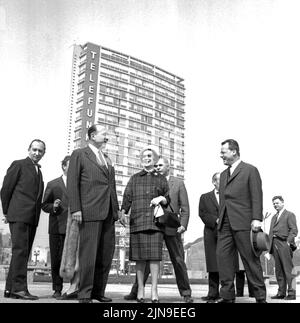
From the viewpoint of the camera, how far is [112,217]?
367 centimetres

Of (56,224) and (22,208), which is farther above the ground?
(22,208)

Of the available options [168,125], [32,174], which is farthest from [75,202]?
[168,125]

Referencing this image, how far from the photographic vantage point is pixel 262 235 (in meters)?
3.53

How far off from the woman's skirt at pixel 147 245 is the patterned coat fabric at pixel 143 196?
6 centimetres

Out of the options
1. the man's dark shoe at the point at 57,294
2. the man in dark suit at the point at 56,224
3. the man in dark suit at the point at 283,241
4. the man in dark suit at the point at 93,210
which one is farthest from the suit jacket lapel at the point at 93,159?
the man in dark suit at the point at 283,241

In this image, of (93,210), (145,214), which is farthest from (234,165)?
(93,210)

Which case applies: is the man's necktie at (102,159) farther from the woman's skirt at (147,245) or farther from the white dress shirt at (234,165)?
the white dress shirt at (234,165)

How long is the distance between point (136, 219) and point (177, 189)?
3.02ft

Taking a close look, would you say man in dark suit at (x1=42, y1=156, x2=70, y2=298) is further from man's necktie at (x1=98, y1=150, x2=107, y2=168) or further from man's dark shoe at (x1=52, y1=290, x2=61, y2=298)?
man's necktie at (x1=98, y1=150, x2=107, y2=168)

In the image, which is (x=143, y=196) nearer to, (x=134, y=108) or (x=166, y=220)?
(x=166, y=220)

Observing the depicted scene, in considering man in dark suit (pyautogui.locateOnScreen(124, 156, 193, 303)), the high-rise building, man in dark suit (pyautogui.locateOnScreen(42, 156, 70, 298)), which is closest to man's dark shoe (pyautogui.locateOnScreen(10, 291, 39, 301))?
man in dark suit (pyautogui.locateOnScreen(42, 156, 70, 298))

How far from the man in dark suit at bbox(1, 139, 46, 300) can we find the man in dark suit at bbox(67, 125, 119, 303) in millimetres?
674

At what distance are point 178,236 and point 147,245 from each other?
724mm

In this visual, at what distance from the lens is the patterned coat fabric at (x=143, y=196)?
146 inches
